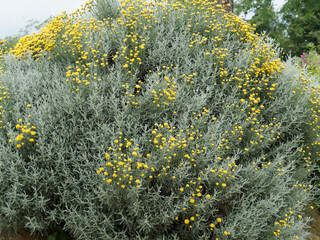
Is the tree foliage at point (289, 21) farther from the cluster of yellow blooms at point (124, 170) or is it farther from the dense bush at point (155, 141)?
the cluster of yellow blooms at point (124, 170)

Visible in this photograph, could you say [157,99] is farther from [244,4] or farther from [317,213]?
[244,4]

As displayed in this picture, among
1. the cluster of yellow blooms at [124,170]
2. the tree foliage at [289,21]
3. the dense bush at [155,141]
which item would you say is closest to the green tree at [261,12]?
the tree foliage at [289,21]

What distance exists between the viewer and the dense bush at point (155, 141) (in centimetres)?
290

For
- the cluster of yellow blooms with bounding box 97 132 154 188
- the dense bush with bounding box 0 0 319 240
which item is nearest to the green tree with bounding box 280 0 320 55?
the dense bush with bounding box 0 0 319 240

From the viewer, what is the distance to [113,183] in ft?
9.36

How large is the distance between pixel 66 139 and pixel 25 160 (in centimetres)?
53

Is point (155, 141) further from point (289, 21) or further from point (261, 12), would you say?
point (289, 21)

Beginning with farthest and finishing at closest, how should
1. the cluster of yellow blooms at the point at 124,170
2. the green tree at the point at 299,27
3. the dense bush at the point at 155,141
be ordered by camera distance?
the green tree at the point at 299,27, the dense bush at the point at 155,141, the cluster of yellow blooms at the point at 124,170

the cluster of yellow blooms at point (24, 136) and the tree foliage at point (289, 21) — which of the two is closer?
the cluster of yellow blooms at point (24, 136)

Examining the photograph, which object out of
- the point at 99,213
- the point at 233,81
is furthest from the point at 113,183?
the point at 233,81

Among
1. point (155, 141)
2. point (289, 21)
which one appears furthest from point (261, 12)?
point (155, 141)

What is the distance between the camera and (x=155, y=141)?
2.87 metres

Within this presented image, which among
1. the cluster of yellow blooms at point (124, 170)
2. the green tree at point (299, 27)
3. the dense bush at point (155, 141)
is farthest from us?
the green tree at point (299, 27)

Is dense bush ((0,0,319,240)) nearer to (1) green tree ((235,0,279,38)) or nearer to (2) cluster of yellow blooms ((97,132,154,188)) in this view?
(2) cluster of yellow blooms ((97,132,154,188))
